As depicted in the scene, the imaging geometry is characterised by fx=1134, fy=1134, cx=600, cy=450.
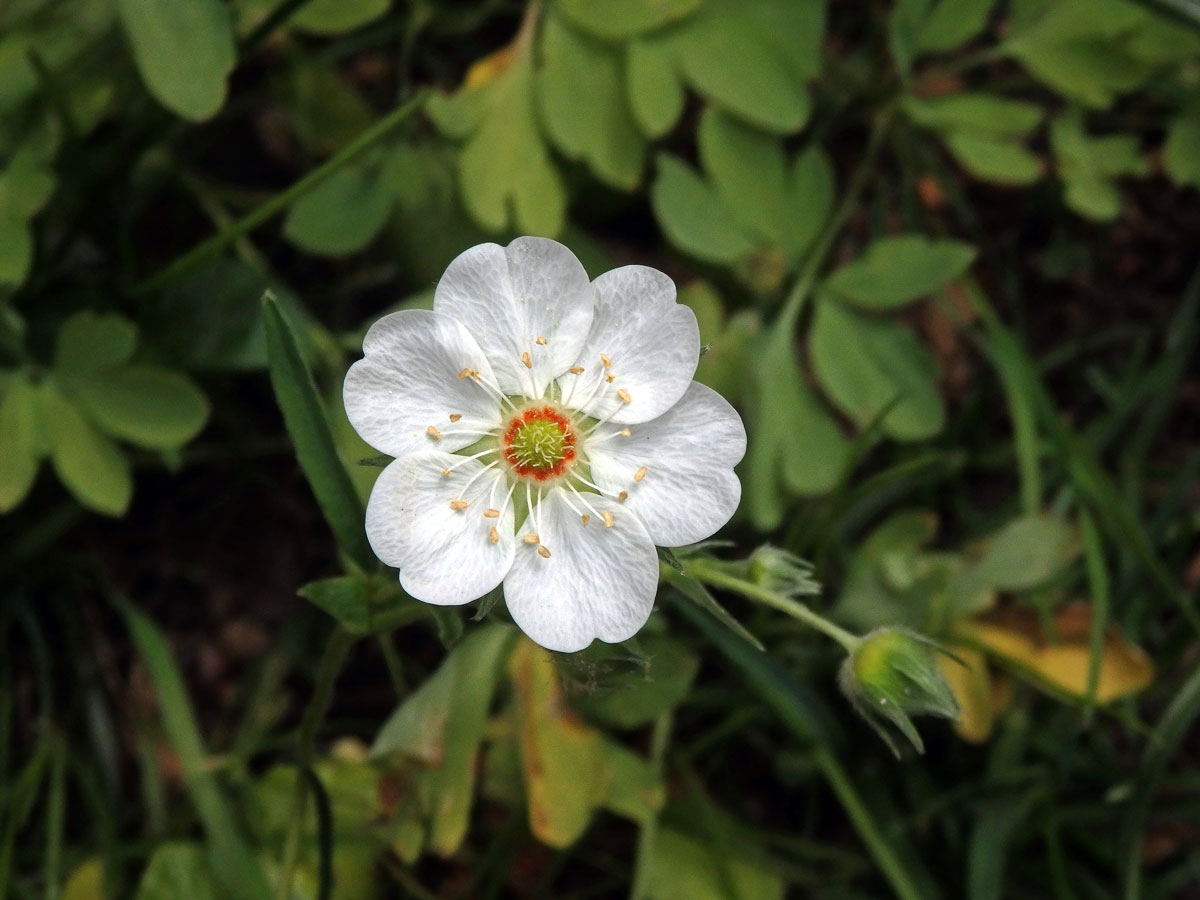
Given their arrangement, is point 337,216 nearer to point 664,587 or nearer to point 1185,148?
point 664,587

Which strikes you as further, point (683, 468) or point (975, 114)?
point (975, 114)

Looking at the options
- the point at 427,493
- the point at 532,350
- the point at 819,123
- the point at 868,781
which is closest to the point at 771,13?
the point at 819,123

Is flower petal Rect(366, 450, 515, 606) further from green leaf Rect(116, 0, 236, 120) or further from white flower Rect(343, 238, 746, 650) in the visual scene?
green leaf Rect(116, 0, 236, 120)

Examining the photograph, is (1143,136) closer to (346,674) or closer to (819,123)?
(819,123)

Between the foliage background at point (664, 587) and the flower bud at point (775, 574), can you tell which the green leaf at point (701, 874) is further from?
the flower bud at point (775, 574)

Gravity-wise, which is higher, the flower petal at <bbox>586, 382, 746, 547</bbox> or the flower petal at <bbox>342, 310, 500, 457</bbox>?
the flower petal at <bbox>342, 310, 500, 457</bbox>

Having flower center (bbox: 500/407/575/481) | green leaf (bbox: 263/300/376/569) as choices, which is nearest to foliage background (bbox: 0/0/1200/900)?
green leaf (bbox: 263/300/376/569)

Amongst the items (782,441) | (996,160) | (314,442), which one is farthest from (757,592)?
(996,160)
